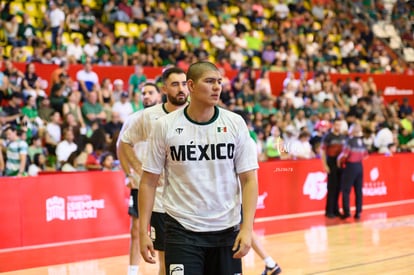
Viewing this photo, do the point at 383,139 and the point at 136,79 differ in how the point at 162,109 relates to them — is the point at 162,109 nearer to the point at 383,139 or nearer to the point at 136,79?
the point at 136,79

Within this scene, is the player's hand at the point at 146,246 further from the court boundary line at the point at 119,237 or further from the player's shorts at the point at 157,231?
the court boundary line at the point at 119,237

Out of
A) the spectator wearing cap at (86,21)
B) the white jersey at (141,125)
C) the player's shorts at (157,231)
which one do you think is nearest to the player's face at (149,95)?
→ the white jersey at (141,125)

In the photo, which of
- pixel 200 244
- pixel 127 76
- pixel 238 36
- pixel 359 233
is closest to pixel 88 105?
pixel 127 76

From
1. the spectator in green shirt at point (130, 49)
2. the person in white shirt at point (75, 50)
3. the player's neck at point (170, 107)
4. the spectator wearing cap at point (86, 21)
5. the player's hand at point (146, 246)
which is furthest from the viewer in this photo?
the spectator in green shirt at point (130, 49)

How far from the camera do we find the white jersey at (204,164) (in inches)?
215

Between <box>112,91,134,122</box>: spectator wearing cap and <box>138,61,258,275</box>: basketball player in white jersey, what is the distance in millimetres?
10973

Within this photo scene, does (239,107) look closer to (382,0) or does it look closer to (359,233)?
(359,233)

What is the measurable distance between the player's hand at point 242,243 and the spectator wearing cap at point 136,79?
12341 millimetres

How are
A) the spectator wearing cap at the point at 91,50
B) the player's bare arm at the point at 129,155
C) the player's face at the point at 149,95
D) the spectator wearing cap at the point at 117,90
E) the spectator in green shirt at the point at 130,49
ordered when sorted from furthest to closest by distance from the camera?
1. the spectator in green shirt at the point at 130,49
2. the spectator wearing cap at the point at 91,50
3. the spectator wearing cap at the point at 117,90
4. the player's face at the point at 149,95
5. the player's bare arm at the point at 129,155

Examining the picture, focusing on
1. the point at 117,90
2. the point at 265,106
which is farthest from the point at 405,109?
the point at 117,90

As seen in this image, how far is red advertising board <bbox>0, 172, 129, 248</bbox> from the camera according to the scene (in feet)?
40.5

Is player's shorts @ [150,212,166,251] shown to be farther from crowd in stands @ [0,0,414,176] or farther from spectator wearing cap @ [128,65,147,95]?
spectator wearing cap @ [128,65,147,95]

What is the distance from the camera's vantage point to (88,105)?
53.5ft

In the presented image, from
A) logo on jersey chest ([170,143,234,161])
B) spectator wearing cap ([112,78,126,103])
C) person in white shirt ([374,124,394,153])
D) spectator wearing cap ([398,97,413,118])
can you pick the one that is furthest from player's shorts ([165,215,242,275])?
spectator wearing cap ([398,97,413,118])
